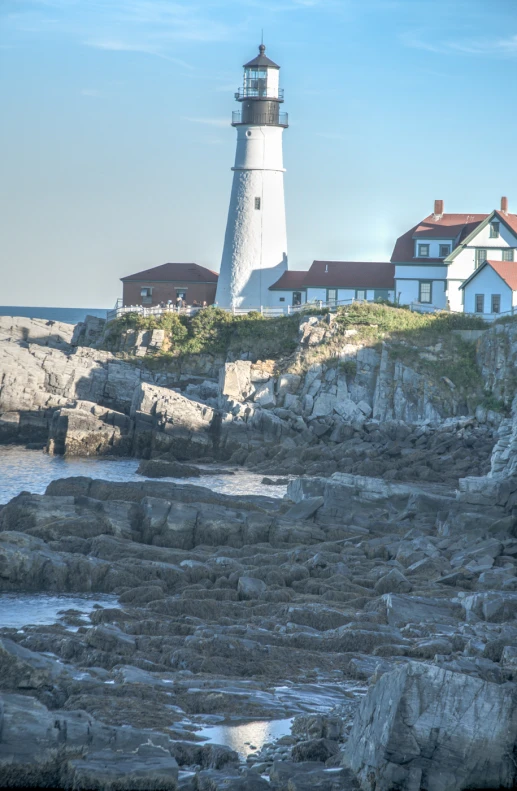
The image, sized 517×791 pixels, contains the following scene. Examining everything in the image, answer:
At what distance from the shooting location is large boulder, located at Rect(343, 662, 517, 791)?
31.4ft

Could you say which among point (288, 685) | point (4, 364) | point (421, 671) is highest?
point (4, 364)

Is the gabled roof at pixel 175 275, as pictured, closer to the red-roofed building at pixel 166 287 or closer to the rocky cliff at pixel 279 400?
the red-roofed building at pixel 166 287

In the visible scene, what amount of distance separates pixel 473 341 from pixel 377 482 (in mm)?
20137

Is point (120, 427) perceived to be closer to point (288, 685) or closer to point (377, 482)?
point (377, 482)

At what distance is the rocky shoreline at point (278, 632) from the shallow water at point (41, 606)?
1.03 ft

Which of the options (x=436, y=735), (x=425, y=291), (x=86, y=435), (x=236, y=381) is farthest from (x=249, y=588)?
(x=425, y=291)

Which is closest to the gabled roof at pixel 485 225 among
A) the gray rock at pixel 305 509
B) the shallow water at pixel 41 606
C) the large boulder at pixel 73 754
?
the gray rock at pixel 305 509

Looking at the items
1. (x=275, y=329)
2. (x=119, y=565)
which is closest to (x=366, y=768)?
(x=119, y=565)

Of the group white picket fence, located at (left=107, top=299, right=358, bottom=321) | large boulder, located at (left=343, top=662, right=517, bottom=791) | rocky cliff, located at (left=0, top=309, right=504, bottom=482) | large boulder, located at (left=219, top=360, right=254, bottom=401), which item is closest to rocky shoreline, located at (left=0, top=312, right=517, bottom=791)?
large boulder, located at (left=343, top=662, right=517, bottom=791)

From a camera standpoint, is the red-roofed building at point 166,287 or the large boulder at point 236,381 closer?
the large boulder at point 236,381

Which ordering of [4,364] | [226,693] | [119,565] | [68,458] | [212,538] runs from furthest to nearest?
[4,364]
[68,458]
[212,538]
[119,565]
[226,693]

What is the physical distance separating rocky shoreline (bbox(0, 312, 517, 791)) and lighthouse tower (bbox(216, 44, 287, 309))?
56.7 ft

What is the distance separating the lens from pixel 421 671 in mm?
9766

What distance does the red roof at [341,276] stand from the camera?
50.5 meters
